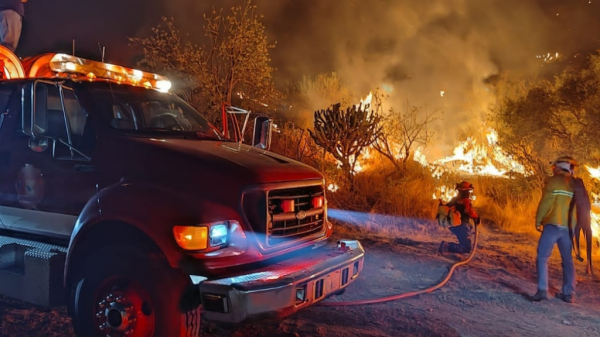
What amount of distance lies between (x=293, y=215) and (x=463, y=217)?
457 cm

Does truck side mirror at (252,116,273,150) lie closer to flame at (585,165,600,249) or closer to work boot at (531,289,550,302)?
work boot at (531,289,550,302)

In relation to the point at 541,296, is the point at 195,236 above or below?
above

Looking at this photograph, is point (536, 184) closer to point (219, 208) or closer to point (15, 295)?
point (219, 208)

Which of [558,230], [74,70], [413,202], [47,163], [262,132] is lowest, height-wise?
[558,230]

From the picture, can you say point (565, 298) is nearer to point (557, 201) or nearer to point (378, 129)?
point (557, 201)

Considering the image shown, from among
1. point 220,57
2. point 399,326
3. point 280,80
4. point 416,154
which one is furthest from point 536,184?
point 280,80

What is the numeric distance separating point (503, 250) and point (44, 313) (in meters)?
7.01

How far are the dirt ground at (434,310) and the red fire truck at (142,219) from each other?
671mm

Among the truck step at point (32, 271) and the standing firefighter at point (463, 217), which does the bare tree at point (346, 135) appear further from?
the truck step at point (32, 271)

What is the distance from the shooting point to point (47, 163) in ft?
13.5

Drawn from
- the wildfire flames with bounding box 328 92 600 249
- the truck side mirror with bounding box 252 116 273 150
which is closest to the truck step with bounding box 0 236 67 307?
the truck side mirror with bounding box 252 116 273 150

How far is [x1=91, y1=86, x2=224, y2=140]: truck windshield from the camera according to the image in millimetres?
4168

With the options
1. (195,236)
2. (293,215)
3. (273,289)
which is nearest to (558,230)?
(293,215)

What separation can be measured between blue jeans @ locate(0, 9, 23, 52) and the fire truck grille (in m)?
5.68
